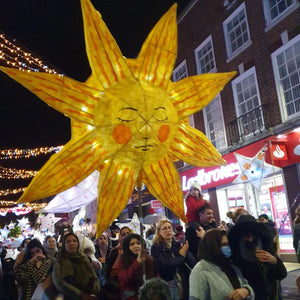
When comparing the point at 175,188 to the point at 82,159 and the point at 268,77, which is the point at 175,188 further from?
the point at 268,77

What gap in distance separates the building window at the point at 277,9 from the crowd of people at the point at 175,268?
8.79m

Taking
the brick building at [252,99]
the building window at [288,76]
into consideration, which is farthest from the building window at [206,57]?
the building window at [288,76]

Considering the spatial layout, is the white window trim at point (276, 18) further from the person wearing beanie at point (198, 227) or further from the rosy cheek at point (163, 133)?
the rosy cheek at point (163, 133)

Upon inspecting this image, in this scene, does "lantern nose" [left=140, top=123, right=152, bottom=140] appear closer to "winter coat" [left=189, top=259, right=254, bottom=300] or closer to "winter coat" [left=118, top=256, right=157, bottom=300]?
"winter coat" [left=189, top=259, right=254, bottom=300]

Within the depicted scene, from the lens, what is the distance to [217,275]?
2916 millimetres

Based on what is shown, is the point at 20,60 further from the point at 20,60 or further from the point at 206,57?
the point at 206,57

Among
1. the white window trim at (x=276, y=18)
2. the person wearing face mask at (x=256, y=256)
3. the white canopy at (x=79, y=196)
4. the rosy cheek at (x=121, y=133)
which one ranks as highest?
the white window trim at (x=276, y=18)

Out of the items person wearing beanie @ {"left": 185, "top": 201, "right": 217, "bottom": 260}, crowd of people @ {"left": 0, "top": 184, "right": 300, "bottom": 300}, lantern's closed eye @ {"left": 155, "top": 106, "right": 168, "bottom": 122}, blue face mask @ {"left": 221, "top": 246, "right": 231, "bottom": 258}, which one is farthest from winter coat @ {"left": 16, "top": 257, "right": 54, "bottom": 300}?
lantern's closed eye @ {"left": 155, "top": 106, "right": 168, "bottom": 122}

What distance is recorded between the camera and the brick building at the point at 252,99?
444 inches

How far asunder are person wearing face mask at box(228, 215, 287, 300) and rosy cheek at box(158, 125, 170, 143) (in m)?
1.07

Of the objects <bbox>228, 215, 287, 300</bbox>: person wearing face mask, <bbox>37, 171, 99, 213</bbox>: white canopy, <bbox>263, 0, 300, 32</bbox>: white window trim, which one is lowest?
<bbox>228, 215, 287, 300</bbox>: person wearing face mask

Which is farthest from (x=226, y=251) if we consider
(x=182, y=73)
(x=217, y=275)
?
(x=182, y=73)

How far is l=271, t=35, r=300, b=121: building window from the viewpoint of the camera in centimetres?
1109

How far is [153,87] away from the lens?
3.21m
